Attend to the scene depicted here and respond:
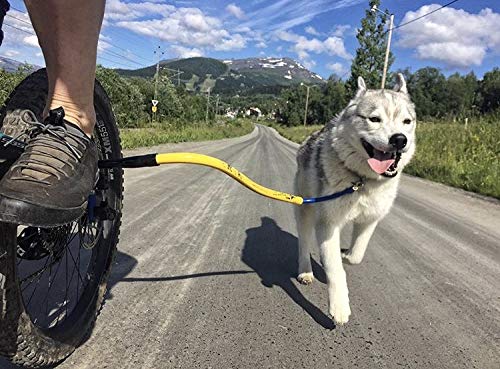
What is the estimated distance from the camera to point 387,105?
9.57 feet

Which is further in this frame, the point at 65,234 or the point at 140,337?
the point at 140,337

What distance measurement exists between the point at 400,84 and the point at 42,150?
3.40m

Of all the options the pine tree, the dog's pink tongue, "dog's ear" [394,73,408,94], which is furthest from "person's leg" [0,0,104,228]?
the pine tree

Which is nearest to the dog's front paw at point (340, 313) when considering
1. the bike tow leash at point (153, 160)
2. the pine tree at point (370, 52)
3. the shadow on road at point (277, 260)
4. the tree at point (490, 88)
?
the shadow on road at point (277, 260)

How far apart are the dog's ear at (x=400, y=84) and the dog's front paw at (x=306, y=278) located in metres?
2.04

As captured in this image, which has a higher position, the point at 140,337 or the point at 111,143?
the point at 111,143

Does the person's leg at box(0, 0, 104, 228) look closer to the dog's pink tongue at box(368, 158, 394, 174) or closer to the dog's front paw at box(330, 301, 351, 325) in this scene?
the dog's front paw at box(330, 301, 351, 325)

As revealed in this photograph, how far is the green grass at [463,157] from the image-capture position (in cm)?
989

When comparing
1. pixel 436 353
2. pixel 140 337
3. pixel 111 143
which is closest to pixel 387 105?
pixel 436 353

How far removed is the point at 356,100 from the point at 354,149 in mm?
695

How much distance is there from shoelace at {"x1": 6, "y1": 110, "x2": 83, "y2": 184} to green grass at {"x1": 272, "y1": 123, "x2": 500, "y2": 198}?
389 inches

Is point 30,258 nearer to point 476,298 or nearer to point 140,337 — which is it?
point 140,337

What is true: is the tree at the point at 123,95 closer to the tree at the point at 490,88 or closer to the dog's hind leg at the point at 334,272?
the tree at the point at 490,88

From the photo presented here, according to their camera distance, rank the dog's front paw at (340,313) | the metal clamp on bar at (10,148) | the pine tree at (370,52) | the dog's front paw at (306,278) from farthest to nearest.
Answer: the pine tree at (370,52)
the dog's front paw at (306,278)
the dog's front paw at (340,313)
the metal clamp on bar at (10,148)
